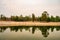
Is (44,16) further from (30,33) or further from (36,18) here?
(30,33)

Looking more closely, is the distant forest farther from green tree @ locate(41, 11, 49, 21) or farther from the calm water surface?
the calm water surface

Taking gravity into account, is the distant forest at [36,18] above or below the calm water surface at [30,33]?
above

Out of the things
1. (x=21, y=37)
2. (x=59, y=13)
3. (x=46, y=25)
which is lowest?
(x=21, y=37)

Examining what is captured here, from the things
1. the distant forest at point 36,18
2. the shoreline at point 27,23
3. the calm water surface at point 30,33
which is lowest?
the calm water surface at point 30,33

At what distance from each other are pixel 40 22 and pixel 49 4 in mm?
284

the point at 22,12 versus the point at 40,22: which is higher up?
the point at 22,12

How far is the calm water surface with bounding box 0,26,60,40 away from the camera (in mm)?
2069

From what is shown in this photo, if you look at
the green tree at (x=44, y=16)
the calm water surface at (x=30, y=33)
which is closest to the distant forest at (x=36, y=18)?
the green tree at (x=44, y=16)

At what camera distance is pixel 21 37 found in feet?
6.79

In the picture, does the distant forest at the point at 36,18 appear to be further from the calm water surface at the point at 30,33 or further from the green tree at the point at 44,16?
the calm water surface at the point at 30,33

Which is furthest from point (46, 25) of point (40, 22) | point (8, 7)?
point (8, 7)

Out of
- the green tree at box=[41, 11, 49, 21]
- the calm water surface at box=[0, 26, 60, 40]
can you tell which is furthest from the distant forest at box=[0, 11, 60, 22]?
the calm water surface at box=[0, 26, 60, 40]

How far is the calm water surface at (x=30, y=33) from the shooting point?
2069mm

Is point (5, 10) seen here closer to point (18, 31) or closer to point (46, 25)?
point (18, 31)
